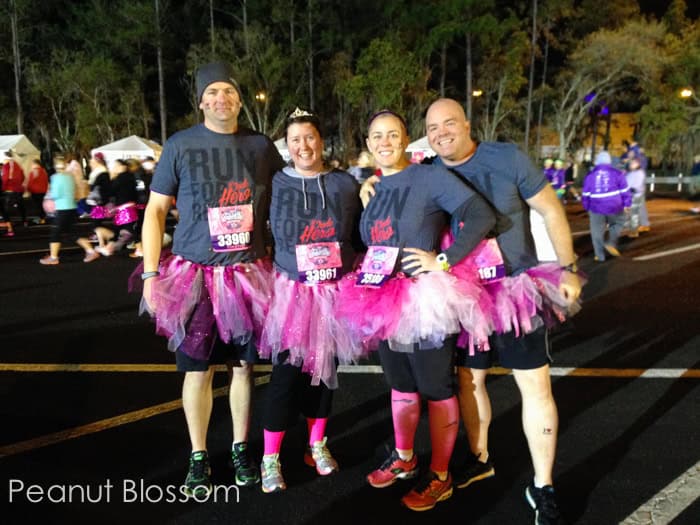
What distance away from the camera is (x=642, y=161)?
13.2 metres

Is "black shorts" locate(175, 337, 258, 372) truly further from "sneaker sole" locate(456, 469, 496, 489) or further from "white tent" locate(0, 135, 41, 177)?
"white tent" locate(0, 135, 41, 177)

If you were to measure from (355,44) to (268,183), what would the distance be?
37.0 m

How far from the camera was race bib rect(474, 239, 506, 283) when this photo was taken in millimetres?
2895

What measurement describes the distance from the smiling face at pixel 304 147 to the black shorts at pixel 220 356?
3.16 feet

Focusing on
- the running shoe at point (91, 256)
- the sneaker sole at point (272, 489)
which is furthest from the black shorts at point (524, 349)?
the running shoe at point (91, 256)

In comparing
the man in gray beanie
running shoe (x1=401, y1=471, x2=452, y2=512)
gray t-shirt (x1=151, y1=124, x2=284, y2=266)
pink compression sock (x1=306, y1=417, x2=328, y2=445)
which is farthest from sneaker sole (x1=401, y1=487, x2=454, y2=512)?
gray t-shirt (x1=151, y1=124, x2=284, y2=266)

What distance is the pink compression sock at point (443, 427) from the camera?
300 cm

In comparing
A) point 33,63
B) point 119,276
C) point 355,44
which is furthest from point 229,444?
point 33,63

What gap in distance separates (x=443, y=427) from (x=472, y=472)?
436 mm

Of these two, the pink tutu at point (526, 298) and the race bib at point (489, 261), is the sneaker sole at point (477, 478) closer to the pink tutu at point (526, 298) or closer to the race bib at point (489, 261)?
the pink tutu at point (526, 298)

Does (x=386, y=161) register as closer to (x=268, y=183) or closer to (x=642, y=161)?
(x=268, y=183)

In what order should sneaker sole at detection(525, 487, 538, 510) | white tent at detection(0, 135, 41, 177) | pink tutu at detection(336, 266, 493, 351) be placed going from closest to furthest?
pink tutu at detection(336, 266, 493, 351) → sneaker sole at detection(525, 487, 538, 510) → white tent at detection(0, 135, 41, 177)

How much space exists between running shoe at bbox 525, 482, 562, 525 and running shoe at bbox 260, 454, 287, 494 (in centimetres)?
126

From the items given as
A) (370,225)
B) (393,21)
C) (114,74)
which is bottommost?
(370,225)
